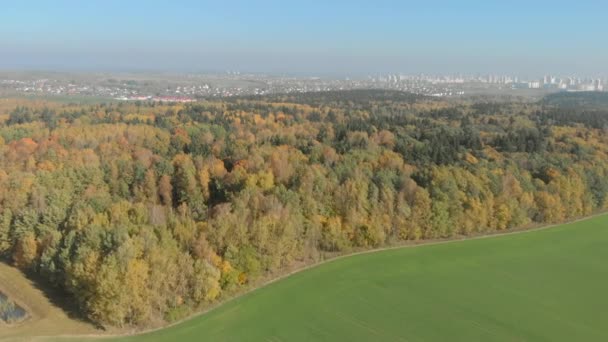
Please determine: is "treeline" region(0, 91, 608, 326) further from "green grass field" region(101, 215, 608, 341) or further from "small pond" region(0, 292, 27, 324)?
"small pond" region(0, 292, 27, 324)

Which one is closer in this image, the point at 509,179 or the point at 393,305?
the point at 393,305

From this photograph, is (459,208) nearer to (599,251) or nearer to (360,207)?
(360,207)

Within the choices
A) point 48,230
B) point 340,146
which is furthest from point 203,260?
point 340,146

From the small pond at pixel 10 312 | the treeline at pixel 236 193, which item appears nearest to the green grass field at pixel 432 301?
the treeline at pixel 236 193

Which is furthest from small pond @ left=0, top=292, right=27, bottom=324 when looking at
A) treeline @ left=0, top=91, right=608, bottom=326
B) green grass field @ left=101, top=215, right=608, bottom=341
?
green grass field @ left=101, top=215, right=608, bottom=341

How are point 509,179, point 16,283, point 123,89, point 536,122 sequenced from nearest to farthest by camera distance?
point 16,283 < point 509,179 < point 536,122 < point 123,89

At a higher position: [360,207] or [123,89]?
[123,89]

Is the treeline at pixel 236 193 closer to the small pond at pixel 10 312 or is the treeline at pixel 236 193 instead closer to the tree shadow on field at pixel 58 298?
the tree shadow on field at pixel 58 298
